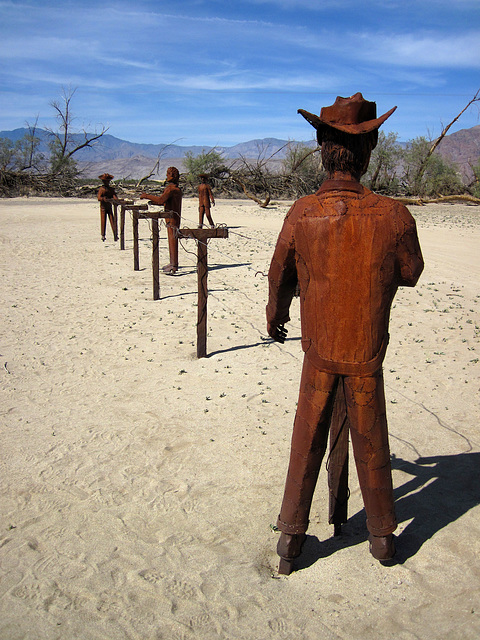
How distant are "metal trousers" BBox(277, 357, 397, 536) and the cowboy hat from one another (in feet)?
3.65

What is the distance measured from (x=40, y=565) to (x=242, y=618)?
1.13 m

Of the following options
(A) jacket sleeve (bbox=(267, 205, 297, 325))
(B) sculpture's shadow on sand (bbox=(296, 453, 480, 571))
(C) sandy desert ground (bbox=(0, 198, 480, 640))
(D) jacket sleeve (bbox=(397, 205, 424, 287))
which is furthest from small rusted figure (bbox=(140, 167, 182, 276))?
(D) jacket sleeve (bbox=(397, 205, 424, 287))

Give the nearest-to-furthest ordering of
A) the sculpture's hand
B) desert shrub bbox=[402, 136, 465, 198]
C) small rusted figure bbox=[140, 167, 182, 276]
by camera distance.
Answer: the sculpture's hand → small rusted figure bbox=[140, 167, 182, 276] → desert shrub bbox=[402, 136, 465, 198]

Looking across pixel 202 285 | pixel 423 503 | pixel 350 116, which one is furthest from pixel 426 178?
pixel 350 116

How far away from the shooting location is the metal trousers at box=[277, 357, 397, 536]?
2.63 metres

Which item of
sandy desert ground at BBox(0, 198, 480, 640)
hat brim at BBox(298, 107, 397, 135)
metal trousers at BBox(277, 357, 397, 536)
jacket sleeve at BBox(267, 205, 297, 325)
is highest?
hat brim at BBox(298, 107, 397, 135)

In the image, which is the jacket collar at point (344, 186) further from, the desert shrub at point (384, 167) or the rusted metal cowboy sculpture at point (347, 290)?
the desert shrub at point (384, 167)

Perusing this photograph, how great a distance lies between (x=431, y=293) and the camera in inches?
352

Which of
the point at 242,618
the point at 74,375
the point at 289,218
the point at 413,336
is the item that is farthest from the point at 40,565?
the point at 413,336

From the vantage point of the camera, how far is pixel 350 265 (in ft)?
8.13

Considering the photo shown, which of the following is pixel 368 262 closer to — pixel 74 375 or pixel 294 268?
pixel 294 268

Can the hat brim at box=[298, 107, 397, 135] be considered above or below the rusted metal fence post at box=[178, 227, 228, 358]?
above

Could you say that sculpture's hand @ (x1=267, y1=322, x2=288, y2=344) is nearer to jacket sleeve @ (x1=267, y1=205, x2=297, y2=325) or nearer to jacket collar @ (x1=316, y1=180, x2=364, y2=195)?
jacket sleeve @ (x1=267, y1=205, x2=297, y2=325)

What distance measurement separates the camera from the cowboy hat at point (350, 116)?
246 cm
